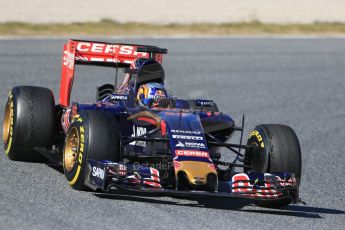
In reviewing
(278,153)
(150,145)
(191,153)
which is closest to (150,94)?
(150,145)

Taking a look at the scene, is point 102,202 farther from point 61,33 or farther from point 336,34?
point 336,34

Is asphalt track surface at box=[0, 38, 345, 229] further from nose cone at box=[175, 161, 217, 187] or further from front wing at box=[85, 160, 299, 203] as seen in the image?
nose cone at box=[175, 161, 217, 187]

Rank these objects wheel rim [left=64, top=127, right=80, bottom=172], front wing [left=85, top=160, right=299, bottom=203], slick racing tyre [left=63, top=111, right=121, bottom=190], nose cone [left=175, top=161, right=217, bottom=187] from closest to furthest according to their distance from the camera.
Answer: front wing [left=85, top=160, right=299, bottom=203] → nose cone [left=175, top=161, right=217, bottom=187] → slick racing tyre [left=63, top=111, right=121, bottom=190] → wheel rim [left=64, top=127, right=80, bottom=172]

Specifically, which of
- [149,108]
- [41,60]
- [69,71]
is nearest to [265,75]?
[41,60]

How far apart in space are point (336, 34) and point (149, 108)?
64.4ft

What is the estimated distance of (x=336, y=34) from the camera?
97.5 feet

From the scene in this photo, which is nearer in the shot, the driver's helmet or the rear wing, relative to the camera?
the driver's helmet

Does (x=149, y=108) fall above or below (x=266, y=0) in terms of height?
below

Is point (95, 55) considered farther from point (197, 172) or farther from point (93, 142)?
point (197, 172)

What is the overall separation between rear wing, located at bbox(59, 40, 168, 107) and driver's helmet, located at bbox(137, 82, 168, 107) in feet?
4.45

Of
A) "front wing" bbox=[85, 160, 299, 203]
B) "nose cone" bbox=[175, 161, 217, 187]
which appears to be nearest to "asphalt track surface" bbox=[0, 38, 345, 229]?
"front wing" bbox=[85, 160, 299, 203]

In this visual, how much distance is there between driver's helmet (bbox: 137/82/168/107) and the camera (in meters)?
11.3

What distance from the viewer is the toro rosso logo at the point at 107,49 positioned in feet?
42.5

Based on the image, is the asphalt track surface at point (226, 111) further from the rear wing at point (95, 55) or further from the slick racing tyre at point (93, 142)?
the rear wing at point (95, 55)
